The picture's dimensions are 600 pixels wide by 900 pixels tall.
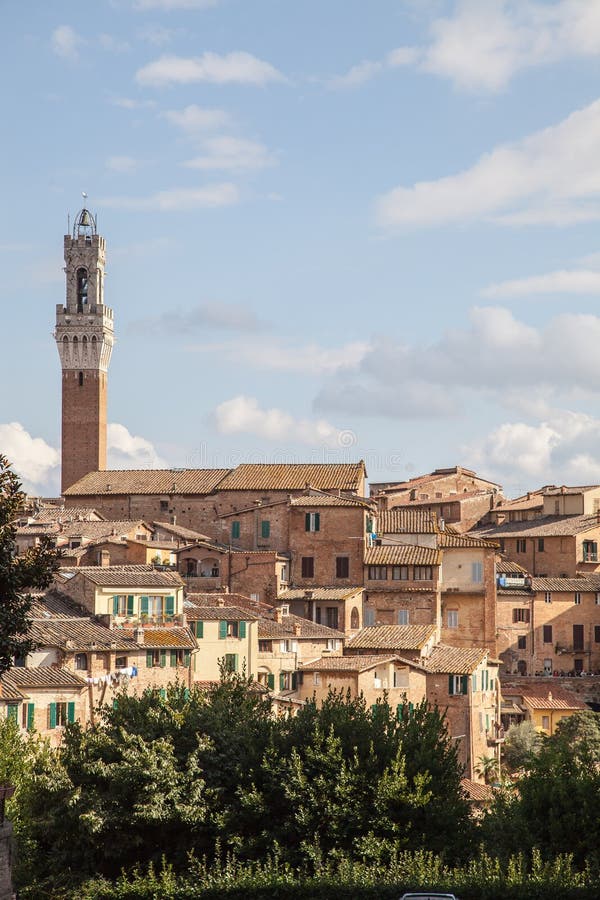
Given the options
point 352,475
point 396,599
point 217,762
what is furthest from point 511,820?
point 352,475

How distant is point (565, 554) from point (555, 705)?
17.2 meters

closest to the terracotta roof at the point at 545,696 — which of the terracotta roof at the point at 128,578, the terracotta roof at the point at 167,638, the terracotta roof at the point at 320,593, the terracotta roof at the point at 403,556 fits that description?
the terracotta roof at the point at 403,556

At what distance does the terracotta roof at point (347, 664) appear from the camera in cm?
5778

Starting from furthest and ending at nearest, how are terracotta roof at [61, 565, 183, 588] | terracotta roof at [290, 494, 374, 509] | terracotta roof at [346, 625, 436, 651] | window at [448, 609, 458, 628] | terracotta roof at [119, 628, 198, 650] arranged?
1. window at [448, 609, 458, 628]
2. terracotta roof at [290, 494, 374, 509]
3. terracotta roof at [346, 625, 436, 651]
4. terracotta roof at [61, 565, 183, 588]
5. terracotta roof at [119, 628, 198, 650]

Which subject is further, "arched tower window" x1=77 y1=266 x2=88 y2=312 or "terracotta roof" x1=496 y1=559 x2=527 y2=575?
"arched tower window" x1=77 y1=266 x2=88 y2=312

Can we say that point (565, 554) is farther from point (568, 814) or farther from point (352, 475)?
point (568, 814)

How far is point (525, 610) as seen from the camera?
8294 cm

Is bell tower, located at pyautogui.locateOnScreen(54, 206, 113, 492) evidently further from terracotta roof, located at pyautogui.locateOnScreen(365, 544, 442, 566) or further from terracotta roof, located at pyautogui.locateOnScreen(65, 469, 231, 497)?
terracotta roof, located at pyautogui.locateOnScreen(365, 544, 442, 566)

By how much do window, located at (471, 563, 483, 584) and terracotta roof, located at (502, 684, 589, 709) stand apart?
20.7 ft

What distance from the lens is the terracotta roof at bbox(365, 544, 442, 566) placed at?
7100cm

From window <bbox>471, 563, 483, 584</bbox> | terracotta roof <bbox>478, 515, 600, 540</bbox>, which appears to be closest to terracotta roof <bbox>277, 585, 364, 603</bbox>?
window <bbox>471, 563, 483, 584</bbox>

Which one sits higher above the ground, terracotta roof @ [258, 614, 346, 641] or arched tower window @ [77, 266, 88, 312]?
arched tower window @ [77, 266, 88, 312]

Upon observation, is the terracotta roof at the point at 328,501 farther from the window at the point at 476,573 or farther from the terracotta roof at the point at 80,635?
the terracotta roof at the point at 80,635

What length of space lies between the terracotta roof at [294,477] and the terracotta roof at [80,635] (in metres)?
27.9
